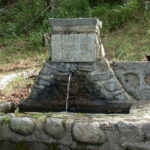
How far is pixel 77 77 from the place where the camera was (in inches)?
234

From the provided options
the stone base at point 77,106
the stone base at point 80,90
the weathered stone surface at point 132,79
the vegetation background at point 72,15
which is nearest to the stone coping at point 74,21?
the stone base at point 80,90


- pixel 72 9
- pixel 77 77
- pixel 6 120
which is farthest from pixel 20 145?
pixel 72 9

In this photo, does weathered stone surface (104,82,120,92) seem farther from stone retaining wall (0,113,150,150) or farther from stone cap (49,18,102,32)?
stone retaining wall (0,113,150,150)

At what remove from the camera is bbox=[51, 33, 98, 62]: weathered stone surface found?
5.88 m

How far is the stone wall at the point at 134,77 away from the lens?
7.11 m

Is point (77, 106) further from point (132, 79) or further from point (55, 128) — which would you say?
point (132, 79)

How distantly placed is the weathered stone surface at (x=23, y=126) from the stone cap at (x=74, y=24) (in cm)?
173

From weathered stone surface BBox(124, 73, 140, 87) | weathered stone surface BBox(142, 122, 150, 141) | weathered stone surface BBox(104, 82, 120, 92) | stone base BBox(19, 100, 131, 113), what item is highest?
weathered stone surface BBox(104, 82, 120, 92)

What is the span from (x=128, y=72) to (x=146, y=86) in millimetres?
412

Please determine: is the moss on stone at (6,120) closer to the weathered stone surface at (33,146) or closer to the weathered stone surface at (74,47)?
the weathered stone surface at (33,146)

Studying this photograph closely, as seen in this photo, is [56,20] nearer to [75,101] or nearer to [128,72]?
[75,101]

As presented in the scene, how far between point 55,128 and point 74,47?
1.71 m

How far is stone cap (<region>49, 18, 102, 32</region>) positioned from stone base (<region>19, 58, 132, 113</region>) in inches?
20.0

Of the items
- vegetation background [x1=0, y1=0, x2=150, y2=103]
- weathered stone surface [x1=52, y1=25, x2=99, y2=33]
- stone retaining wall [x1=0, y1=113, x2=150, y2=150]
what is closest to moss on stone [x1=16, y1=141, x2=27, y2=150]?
stone retaining wall [x1=0, y1=113, x2=150, y2=150]
